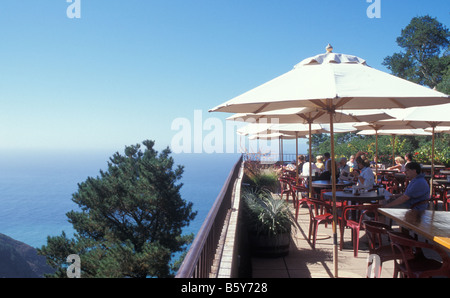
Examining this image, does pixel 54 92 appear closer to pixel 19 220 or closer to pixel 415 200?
pixel 19 220

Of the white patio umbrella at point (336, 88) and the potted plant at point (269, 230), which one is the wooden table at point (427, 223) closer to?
the white patio umbrella at point (336, 88)

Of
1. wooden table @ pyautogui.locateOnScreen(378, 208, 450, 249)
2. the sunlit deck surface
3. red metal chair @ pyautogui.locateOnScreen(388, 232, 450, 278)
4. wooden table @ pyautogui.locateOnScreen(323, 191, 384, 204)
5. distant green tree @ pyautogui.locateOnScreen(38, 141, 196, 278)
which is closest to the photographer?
red metal chair @ pyautogui.locateOnScreen(388, 232, 450, 278)

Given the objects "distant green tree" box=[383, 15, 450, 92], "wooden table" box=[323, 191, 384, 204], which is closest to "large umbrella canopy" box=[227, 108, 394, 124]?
"wooden table" box=[323, 191, 384, 204]

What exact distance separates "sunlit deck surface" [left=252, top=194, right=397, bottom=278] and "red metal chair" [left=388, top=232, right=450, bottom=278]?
77 cm

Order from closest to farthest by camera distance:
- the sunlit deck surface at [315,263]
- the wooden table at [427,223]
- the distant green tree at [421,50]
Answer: the wooden table at [427,223]
the sunlit deck surface at [315,263]
the distant green tree at [421,50]

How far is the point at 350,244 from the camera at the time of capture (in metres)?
5.25

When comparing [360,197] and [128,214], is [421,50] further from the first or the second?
[360,197]

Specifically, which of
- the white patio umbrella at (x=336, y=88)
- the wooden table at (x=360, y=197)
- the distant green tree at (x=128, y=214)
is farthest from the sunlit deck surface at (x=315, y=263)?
the distant green tree at (x=128, y=214)

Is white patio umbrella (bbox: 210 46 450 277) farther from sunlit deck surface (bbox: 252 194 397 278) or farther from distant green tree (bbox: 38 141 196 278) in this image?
distant green tree (bbox: 38 141 196 278)

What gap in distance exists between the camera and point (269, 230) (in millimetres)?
4770

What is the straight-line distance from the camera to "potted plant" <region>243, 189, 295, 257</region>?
4738 millimetres

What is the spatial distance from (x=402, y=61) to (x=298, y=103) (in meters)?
43.4

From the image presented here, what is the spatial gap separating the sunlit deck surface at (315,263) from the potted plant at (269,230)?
113 millimetres

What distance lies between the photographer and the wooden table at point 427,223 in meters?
2.93
